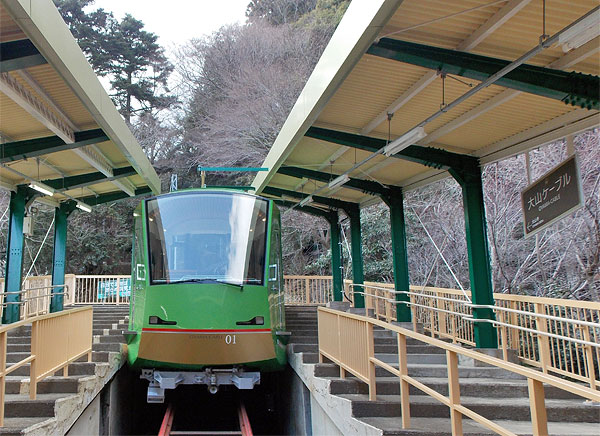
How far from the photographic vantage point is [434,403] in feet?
17.5

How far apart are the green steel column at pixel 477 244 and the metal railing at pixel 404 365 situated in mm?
1981

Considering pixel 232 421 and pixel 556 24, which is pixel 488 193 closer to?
pixel 232 421

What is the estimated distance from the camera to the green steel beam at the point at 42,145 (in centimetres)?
817

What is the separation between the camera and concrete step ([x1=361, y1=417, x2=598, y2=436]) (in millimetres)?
4527

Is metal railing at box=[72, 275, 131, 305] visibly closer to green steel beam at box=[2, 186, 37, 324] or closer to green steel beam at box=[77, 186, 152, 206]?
green steel beam at box=[77, 186, 152, 206]

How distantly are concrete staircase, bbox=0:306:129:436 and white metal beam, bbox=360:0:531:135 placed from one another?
5377 millimetres

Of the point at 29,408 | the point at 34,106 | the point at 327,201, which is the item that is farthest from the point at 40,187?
the point at 327,201

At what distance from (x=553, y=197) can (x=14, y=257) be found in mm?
10133

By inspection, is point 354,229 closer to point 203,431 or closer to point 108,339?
point 108,339

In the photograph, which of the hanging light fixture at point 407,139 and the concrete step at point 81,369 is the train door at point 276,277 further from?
the concrete step at point 81,369

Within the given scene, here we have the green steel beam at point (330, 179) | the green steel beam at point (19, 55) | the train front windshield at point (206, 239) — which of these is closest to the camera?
the green steel beam at point (19, 55)

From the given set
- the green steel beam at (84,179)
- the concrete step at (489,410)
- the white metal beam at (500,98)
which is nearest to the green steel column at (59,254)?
the green steel beam at (84,179)

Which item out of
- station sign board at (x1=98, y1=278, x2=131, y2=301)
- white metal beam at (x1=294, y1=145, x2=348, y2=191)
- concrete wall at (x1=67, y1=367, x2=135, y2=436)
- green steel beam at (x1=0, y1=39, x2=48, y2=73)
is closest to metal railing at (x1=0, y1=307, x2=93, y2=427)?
concrete wall at (x1=67, y1=367, x2=135, y2=436)

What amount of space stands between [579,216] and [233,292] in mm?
9927
